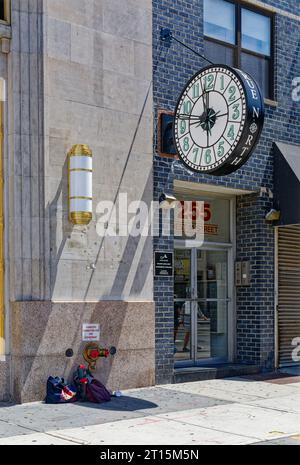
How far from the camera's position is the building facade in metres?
9.36

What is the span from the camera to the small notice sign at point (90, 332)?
32.3ft

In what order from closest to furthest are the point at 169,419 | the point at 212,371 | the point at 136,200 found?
the point at 169,419 < the point at 136,200 < the point at 212,371

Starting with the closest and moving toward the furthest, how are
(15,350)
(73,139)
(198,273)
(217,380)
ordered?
1. (15,350)
2. (73,139)
3. (217,380)
4. (198,273)

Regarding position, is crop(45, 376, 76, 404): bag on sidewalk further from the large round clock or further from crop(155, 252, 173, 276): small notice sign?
the large round clock

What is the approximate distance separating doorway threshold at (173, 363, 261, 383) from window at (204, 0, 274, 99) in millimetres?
4885

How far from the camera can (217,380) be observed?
11.5 meters

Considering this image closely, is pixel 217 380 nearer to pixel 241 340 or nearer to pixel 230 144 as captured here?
pixel 241 340

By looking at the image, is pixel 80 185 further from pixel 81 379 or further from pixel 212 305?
pixel 212 305

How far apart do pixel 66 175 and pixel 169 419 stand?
3530mm

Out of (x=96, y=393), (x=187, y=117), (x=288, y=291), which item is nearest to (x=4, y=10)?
(x=187, y=117)

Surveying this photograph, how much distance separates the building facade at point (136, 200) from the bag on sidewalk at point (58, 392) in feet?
Result: 0.42

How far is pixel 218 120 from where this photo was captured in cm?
983
